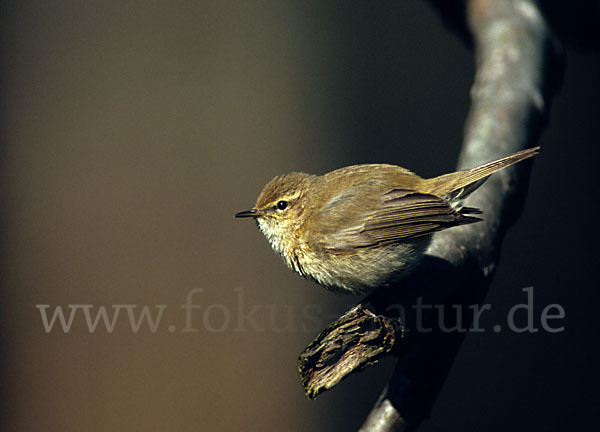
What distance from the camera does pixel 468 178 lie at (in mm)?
1784

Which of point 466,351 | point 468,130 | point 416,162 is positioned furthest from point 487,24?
point 466,351

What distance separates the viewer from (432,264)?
5.61 ft

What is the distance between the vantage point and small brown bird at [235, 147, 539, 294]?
1.75 m

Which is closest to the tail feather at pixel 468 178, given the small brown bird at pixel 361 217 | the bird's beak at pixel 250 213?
the small brown bird at pixel 361 217

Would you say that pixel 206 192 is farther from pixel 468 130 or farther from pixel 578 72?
pixel 578 72

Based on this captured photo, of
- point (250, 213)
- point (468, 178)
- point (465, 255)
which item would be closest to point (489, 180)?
point (468, 178)

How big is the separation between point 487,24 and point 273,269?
6.15 feet

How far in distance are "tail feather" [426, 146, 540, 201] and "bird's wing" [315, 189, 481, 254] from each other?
2.2 inches

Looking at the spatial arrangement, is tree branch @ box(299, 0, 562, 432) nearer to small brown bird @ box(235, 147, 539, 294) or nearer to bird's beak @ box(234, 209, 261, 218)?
small brown bird @ box(235, 147, 539, 294)

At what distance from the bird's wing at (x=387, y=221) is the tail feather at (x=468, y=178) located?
55 mm

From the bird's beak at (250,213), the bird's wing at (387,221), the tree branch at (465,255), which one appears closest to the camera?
the tree branch at (465,255)

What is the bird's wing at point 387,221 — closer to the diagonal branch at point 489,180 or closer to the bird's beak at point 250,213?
the diagonal branch at point 489,180

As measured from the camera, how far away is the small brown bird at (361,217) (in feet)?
5.75

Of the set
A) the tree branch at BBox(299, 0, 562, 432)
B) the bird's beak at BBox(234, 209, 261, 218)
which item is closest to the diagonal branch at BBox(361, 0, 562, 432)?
the tree branch at BBox(299, 0, 562, 432)
